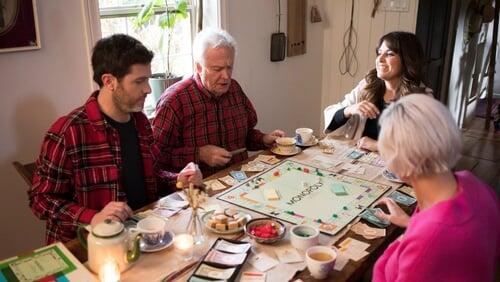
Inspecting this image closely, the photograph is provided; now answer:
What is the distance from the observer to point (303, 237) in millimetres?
1412

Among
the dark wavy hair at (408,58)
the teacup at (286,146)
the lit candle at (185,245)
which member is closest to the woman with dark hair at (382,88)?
the dark wavy hair at (408,58)

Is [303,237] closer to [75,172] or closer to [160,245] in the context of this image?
[160,245]

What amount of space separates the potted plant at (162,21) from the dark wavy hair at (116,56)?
108 cm

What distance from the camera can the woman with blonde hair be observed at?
1.08 meters

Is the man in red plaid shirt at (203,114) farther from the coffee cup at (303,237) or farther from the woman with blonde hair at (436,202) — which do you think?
the woman with blonde hair at (436,202)

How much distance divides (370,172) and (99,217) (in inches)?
45.9

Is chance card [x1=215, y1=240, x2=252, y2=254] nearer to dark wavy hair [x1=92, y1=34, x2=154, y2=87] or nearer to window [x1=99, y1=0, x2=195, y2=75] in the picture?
dark wavy hair [x1=92, y1=34, x2=154, y2=87]

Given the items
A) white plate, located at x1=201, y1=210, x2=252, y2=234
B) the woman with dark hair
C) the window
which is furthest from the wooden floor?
white plate, located at x1=201, y1=210, x2=252, y2=234

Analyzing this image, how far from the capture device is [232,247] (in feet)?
4.66

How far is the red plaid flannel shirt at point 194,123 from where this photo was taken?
7.34 feet

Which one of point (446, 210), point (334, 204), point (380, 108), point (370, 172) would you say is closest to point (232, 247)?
point (334, 204)

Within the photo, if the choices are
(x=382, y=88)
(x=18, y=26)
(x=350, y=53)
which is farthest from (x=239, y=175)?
(x=350, y=53)

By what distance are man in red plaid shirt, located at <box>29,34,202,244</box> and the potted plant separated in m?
0.98

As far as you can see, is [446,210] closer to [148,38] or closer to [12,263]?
[12,263]
